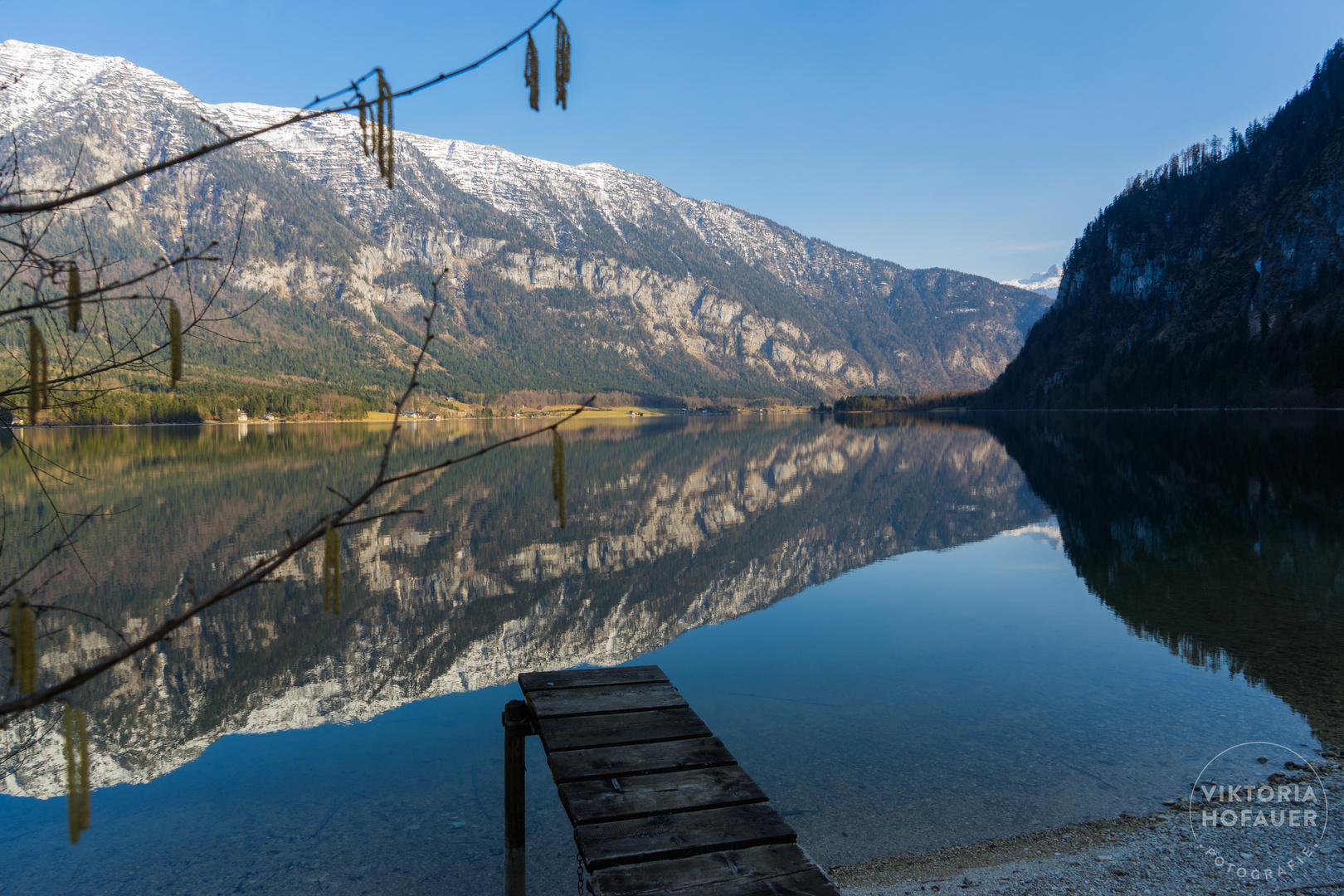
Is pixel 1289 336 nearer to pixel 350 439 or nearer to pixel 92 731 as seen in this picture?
pixel 350 439

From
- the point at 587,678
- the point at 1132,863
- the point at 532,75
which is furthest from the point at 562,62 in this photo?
the point at 1132,863

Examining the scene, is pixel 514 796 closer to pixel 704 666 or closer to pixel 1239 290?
pixel 704 666

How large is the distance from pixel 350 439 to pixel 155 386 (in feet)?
302

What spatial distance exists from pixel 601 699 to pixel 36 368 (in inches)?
209

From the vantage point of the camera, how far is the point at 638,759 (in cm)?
593

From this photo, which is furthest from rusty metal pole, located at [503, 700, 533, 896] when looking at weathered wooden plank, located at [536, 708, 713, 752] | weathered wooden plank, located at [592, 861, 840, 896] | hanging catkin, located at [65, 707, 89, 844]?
hanging catkin, located at [65, 707, 89, 844]

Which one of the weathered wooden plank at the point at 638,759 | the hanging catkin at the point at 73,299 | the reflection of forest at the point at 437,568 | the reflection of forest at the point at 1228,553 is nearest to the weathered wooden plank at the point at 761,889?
the weathered wooden plank at the point at 638,759

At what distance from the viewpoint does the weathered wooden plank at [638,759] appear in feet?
18.7

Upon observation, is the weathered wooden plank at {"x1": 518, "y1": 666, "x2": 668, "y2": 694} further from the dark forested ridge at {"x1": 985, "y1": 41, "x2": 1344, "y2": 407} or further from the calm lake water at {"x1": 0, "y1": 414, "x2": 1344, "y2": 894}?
the dark forested ridge at {"x1": 985, "y1": 41, "x2": 1344, "y2": 407}

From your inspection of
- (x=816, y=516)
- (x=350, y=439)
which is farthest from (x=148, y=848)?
(x=350, y=439)

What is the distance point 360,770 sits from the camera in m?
9.54

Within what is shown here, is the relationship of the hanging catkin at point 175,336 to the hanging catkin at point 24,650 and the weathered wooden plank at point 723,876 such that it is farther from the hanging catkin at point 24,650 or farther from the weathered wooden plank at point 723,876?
the weathered wooden plank at point 723,876

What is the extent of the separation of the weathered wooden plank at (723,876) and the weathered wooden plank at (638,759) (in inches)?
43.5

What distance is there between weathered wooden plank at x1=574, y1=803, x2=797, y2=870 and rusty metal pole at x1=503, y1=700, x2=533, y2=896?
7.08ft
